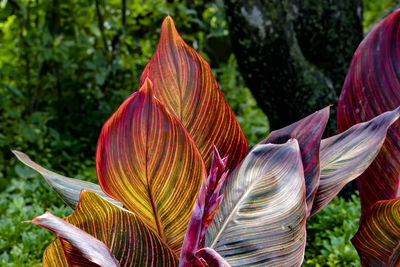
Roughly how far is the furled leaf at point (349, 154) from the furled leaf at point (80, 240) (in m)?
0.40

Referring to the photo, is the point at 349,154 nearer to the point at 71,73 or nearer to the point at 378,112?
the point at 378,112

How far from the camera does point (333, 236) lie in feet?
4.87

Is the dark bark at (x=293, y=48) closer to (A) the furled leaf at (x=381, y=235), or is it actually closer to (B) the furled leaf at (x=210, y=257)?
(A) the furled leaf at (x=381, y=235)

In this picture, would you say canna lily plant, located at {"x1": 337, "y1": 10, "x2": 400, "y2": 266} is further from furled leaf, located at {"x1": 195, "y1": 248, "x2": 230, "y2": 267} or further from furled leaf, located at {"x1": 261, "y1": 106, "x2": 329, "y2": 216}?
furled leaf, located at {"x1": 195, "y1": 248, "x2": 230, "y2": 267}

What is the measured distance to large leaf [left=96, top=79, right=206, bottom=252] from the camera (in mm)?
603

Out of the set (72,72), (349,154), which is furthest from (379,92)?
(72,72)

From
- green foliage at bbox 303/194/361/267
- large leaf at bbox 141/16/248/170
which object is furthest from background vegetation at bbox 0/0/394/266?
large leaf at bbox 141/16/248/170

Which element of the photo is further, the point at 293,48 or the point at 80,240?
the point at 293,48

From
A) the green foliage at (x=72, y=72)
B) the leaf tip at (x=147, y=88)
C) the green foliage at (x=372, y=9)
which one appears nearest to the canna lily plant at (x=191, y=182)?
the leaf tip at (x=147, y=88)

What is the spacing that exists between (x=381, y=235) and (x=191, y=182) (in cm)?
41

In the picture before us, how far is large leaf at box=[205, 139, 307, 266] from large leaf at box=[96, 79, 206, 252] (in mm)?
81

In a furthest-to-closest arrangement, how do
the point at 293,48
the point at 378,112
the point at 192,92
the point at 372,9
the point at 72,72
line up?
the point at 372,9 < the point at 72,72 < the point at 293,48 < the point at 378,112 < the point at 192,92

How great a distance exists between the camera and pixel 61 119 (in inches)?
129

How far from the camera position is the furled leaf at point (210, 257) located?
57cm
